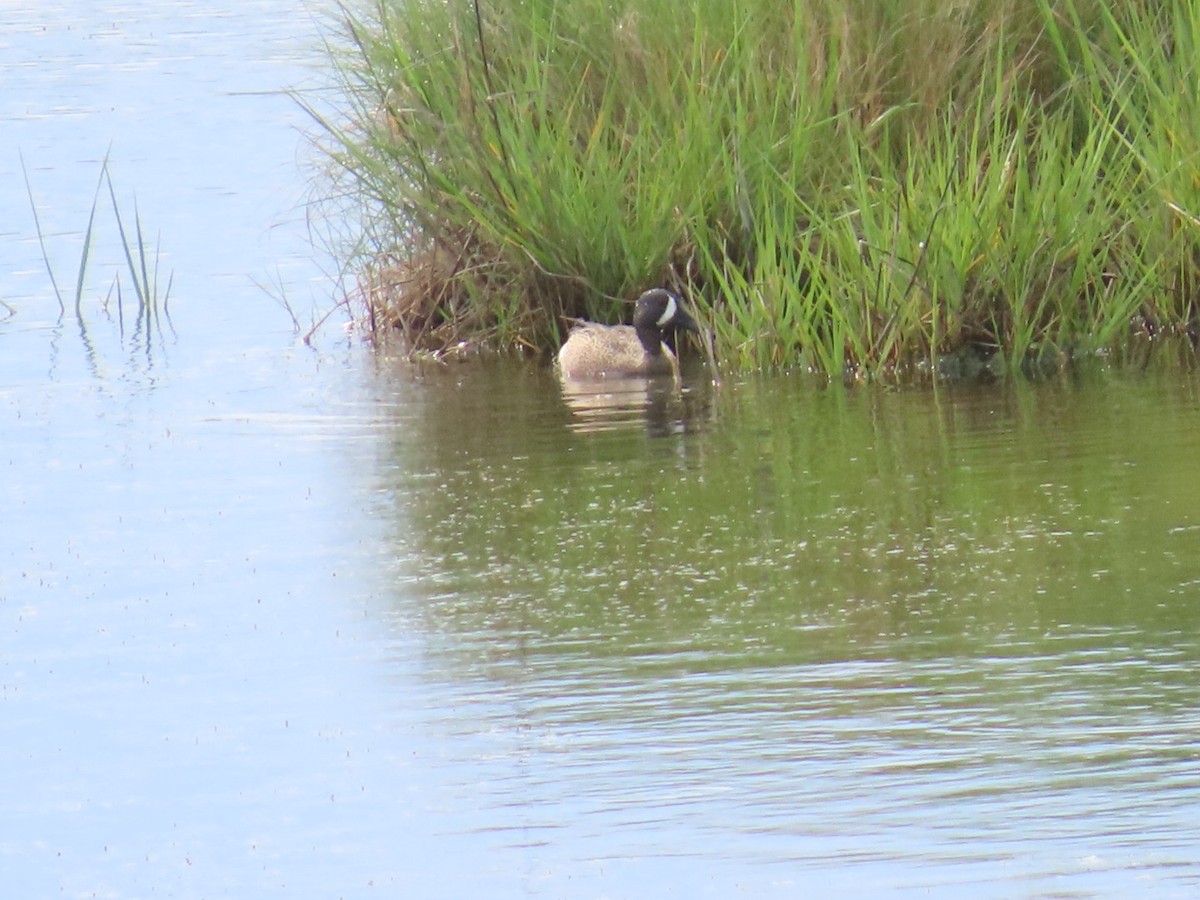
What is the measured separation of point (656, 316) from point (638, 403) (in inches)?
20.5

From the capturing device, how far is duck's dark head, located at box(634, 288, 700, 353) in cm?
984

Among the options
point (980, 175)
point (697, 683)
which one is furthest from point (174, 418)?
point (697, 683)

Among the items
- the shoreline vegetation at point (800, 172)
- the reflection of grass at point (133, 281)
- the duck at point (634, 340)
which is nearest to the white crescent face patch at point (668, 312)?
the duck at point (634, 340)

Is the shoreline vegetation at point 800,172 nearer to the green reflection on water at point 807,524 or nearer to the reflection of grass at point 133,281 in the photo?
the green reflection on water at point 807,524

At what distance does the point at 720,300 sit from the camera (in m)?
9.99

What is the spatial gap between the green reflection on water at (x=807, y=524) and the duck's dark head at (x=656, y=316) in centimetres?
55

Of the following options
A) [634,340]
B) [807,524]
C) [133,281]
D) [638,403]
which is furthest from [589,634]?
[133,281]

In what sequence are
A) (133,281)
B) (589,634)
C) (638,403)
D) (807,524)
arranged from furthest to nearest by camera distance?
(133,281), (638,403), (807,524), (589,634)

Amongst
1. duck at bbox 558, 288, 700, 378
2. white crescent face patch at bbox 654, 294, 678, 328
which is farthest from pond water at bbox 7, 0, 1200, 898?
white crescent face patch at bbox 654, 294, 678, 328

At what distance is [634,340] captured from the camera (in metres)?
9.84

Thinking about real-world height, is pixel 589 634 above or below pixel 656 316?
below

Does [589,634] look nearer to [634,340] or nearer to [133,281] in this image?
[634,340]

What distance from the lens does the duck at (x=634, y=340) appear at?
32.1 ft

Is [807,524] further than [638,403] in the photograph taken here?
No
